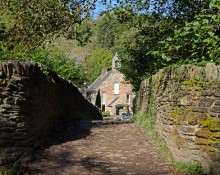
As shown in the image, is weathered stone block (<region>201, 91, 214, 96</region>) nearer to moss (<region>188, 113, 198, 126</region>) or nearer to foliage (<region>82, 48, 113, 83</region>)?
moss (<region>188, 113, 198, 126</region>)

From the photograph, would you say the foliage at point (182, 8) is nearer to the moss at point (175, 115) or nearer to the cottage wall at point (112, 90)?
the moss at point (175, 115)

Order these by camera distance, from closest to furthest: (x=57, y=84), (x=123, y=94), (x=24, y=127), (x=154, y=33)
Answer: (x=24, y=127)
(x=57, y=84)
(x=154, y=33)
(x=123, y=94)

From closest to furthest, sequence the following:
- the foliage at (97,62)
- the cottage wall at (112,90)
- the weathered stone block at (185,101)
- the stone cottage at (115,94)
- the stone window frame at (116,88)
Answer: the weathered stone block at (185,101)
the stone cottage at (115,94)
the cottage wall at (112,90)
the stone window frame at (116,88)
the foliage at (97,62)

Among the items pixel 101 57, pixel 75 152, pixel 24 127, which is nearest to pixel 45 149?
pixel 75 152

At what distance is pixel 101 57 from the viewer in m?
90.4

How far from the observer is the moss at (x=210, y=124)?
19.1 feet

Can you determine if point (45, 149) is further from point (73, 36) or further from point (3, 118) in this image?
point (73, 36)

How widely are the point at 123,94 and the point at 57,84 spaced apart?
4848 centimetres

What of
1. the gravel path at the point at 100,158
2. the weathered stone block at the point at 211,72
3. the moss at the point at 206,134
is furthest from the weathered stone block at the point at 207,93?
the gravel path at the point at 100,158

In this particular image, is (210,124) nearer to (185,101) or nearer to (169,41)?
(185,101)

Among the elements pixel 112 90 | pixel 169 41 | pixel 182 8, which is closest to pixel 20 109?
pixel 169 41

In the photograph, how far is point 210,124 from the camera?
594 cm

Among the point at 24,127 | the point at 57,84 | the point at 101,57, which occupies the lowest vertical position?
the point at 24,127

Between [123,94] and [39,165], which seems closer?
[39,165]
